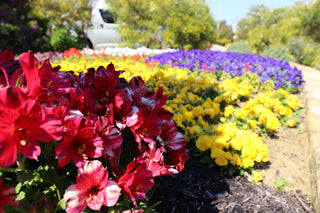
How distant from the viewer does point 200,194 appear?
6.56 feet

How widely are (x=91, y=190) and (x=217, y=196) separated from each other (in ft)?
5.13

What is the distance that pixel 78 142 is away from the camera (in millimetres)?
696

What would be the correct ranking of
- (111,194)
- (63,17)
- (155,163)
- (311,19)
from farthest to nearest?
(311,19), (63,17), (155,163), (111,194)

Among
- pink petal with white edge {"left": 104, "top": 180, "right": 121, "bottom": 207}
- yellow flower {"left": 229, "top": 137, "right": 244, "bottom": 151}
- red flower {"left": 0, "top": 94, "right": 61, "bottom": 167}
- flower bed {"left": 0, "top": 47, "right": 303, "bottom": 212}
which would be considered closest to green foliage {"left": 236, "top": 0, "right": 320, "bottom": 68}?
yellow flower {"left": 229, "top": 137, "right": 244, "bottom": 151}

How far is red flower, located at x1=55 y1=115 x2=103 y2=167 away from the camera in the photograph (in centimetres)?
65

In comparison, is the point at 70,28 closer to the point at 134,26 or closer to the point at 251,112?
the point at 134,26

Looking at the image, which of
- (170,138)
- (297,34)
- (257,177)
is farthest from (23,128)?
(297,34)

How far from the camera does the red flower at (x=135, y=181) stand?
719 mm

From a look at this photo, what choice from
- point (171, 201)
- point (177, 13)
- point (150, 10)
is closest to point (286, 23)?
point (177, 13)

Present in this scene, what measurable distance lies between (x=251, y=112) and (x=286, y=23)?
16.7m

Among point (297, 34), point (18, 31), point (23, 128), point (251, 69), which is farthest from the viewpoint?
point (297, 34)

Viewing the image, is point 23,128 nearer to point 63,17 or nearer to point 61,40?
point 61,40

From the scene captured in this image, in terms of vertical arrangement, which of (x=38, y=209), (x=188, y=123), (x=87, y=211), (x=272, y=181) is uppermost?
(x=38, y=209)

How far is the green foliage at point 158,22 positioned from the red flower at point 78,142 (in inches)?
455
